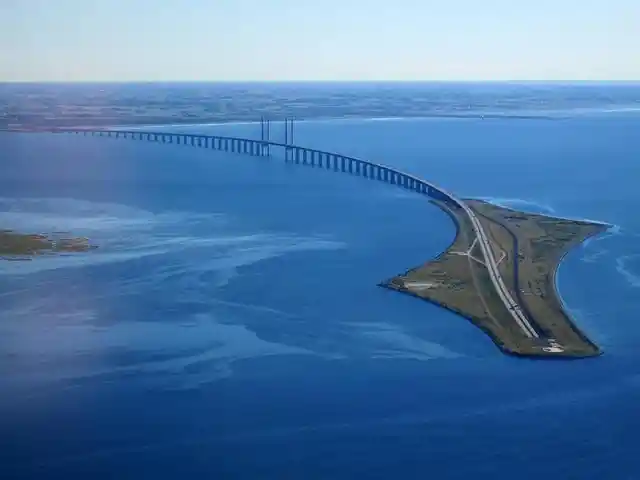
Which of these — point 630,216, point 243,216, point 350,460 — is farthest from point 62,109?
point 350,460

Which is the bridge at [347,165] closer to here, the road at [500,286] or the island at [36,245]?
the road at [500,286]

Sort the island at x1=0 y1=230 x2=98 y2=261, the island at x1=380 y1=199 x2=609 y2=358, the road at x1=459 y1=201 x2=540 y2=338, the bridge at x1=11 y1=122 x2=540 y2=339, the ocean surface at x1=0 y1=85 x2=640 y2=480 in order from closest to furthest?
the ocean surface at x1=0 y1=85 x2=640 y2=480 → the island at x1=380 y1=199 x2=609 y2=358 → the road at x1=459 y1=201 x2=540 y2=338 → the bridge at x1=11 y1=122 x2=540 y2=339 → the island at x1=0 y1=230 x2=98 y2=261

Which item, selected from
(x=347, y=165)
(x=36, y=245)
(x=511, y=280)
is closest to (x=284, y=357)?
(x=511, y=280)

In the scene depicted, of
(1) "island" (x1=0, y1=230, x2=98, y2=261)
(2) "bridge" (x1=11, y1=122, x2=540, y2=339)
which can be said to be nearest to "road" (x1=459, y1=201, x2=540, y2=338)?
(2) "bridge" (x1=11, y1=122, x2=540, y2=339)

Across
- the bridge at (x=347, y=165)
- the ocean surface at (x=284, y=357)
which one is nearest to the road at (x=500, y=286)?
the bridge at (x=347, y=165)

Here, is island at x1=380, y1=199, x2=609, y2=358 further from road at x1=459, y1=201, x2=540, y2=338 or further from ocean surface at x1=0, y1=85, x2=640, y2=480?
ocean surface at x1=0, y1=85, x2=640, y2=480

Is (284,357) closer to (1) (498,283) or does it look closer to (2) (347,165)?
(1) (498,283)
